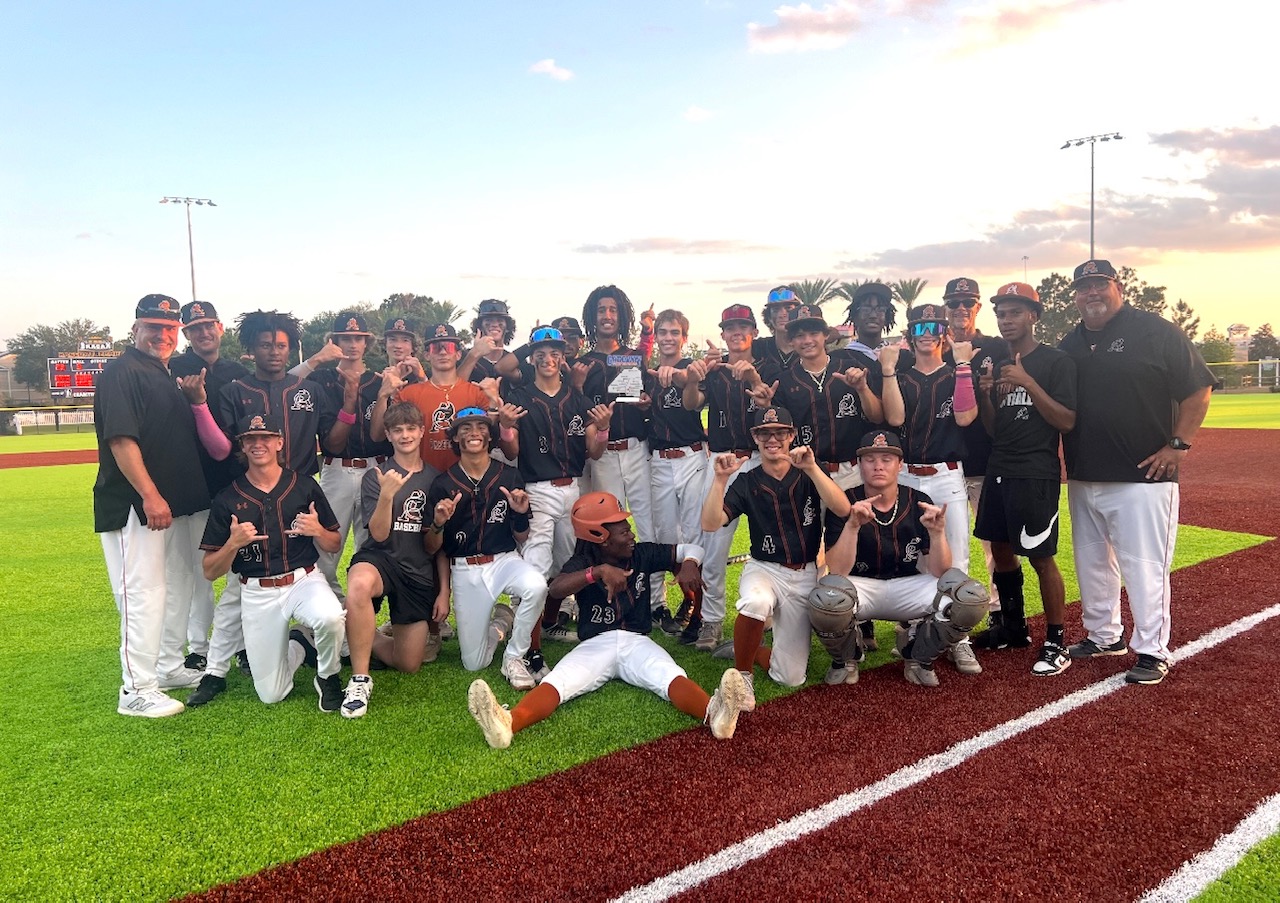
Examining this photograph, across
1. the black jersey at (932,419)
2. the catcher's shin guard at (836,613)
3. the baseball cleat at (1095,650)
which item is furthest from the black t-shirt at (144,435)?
the baseball cleat at (1095,650)

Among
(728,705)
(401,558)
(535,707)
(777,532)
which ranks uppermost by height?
(777,532)

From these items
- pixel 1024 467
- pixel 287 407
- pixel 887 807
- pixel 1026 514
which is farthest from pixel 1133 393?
pixel 287 407

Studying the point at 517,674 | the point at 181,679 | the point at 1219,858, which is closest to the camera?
the point at 1219,858

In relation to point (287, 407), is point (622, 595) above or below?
below

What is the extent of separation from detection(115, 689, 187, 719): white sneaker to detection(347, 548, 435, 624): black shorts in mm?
1287

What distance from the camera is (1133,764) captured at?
13.0ft

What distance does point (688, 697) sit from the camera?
181 inches

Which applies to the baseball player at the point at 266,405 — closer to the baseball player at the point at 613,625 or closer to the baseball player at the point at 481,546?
the baseball player at the point at 481,546

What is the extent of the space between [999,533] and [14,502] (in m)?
17.2

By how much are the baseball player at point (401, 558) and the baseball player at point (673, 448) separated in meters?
1.86

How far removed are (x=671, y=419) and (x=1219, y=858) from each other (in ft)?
14.6

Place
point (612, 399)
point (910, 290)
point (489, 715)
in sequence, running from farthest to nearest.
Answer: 1. point (910, 290)
2. point (612, 399)
3. point (489, 715)

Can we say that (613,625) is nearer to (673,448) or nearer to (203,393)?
(673,448)

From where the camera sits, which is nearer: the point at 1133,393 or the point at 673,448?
the point at 1133,393
